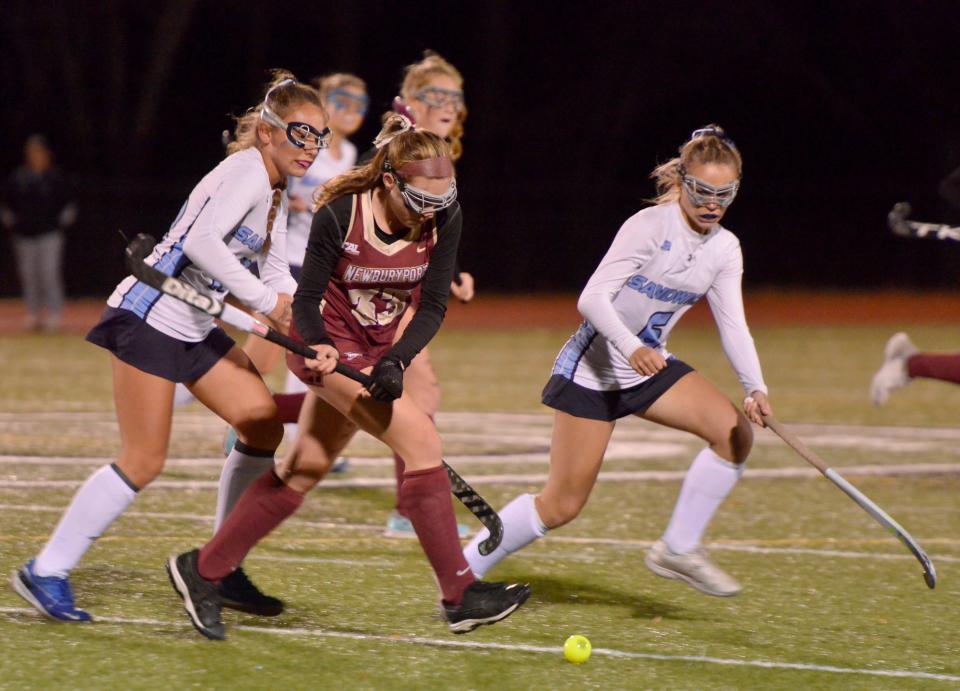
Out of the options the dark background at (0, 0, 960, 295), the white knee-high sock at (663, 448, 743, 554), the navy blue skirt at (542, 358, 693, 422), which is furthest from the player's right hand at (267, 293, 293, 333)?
the dark background at (0, 0, 960, 295)

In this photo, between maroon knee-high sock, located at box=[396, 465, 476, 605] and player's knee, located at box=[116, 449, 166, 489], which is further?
player's knee, located at box=[116, 449, 166, 489]

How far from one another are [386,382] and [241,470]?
903 mm

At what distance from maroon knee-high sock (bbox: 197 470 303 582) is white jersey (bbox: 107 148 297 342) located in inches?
22.9

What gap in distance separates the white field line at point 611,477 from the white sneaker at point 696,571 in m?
2.80

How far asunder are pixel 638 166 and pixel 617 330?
2654cm

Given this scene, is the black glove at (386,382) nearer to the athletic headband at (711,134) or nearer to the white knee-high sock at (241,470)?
the white knee-high sock at (241,470)

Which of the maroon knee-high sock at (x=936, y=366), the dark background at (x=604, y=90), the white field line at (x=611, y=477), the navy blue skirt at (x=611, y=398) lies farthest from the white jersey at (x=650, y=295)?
the dark background at (x=604, y=90)

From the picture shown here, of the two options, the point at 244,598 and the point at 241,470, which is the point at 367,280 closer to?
the point at 241,470

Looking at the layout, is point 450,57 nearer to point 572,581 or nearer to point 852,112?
point 852,112

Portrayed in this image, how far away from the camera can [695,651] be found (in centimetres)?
520

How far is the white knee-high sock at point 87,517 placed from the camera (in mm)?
5145

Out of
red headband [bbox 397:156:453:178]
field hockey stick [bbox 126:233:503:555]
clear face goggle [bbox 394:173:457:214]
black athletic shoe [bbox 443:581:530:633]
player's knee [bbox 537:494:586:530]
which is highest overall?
red headband [bbox 397:156:453:178]

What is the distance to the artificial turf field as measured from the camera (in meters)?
4.86

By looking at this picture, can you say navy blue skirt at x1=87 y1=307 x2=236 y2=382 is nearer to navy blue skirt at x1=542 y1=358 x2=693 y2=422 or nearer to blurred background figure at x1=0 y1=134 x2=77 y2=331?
navy blue skirt at x1=542 y1=358 x2=693 y2=422
